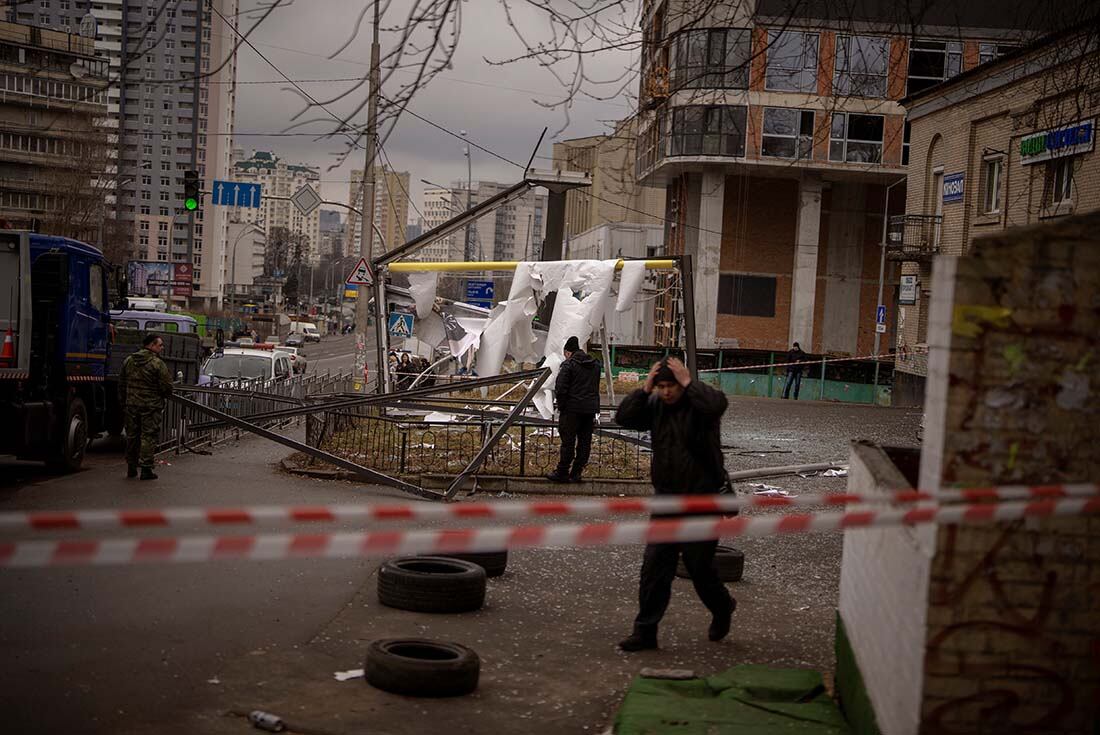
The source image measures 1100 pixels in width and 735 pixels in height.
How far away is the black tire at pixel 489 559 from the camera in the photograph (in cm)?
1016

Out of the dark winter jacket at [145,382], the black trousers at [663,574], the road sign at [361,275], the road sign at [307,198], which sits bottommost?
the black trousers at [663,574]

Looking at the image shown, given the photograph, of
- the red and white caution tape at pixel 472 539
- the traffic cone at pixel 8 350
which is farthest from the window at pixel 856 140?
the red and white caution tape at pixel 472 539

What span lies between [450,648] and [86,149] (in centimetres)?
6454

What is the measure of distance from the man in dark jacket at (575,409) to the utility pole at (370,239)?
3.68 m

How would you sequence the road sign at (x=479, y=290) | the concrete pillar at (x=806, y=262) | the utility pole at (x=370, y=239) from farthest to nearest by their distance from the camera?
the concrete pillar at (x=806, y=262), the road sign at (x=479, y=290), the utility pole at (x=370, y=239)

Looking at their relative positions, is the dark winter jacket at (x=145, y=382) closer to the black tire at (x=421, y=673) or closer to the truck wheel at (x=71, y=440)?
the truck wheel at (x=71, y=440)

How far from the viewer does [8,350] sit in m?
14.7

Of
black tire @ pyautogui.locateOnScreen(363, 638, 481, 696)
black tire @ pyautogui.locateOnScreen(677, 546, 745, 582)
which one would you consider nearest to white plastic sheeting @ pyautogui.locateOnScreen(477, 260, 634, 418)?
black tire @ pyautogui.locateOnScreen(677, 546, 745, 582)

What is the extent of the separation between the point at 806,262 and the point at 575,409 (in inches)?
1513

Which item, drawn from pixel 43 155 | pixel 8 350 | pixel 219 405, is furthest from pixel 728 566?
pixel 43 155

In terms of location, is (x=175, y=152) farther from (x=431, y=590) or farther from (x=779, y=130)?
(x=431, y=590)

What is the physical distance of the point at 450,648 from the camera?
23.2 feet

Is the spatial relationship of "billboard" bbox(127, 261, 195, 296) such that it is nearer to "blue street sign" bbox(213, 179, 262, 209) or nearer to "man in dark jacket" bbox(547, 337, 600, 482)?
"blue street sign" bbox(213, 179, 262, 209)

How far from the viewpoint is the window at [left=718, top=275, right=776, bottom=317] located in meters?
55.0
